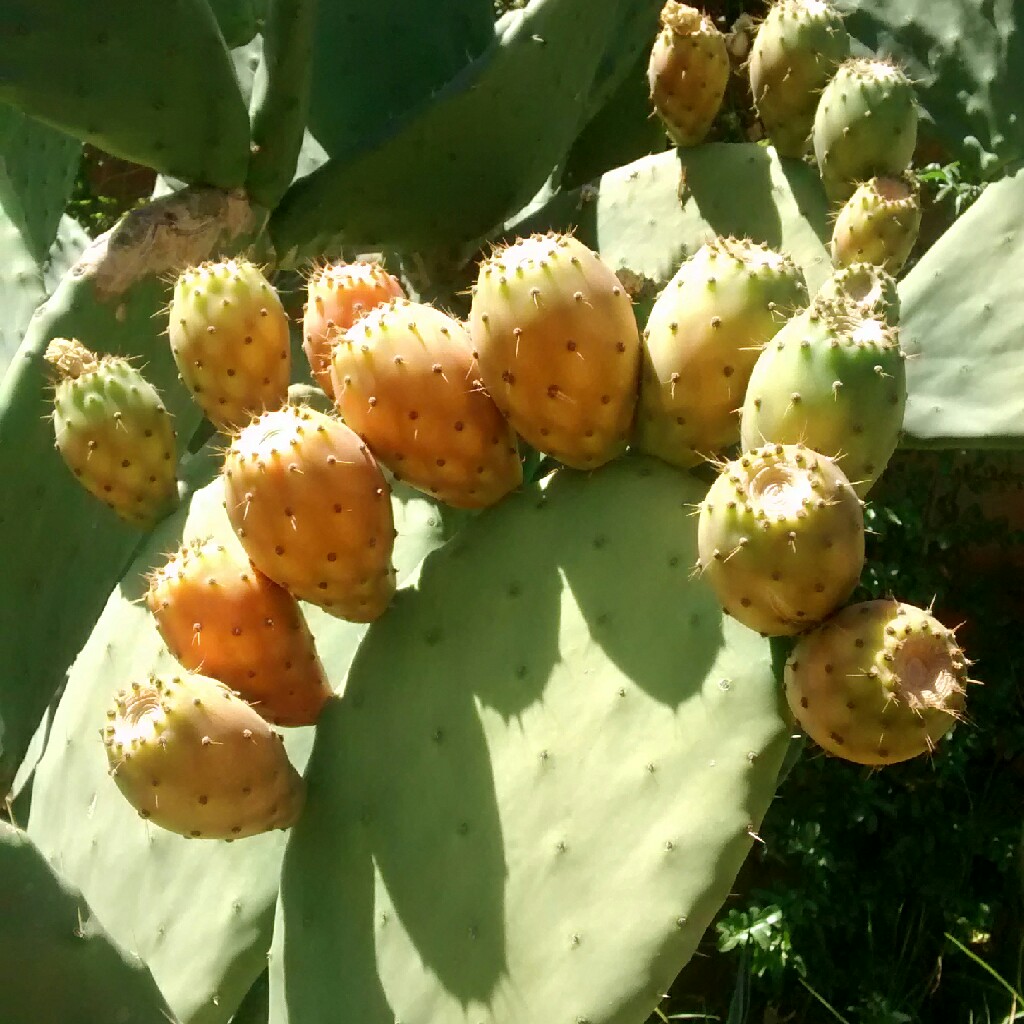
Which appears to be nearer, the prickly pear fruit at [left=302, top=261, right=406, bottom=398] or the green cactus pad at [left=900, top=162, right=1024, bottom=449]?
the prickly pear fruit at [left=302, top=261, right=406, bottom=398]

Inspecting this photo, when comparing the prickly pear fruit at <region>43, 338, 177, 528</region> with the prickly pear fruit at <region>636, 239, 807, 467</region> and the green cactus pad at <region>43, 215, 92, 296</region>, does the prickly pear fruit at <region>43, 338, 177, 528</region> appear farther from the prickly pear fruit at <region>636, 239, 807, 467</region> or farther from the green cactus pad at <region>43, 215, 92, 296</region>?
the green cactus pad at <region>43, 215, 92, 296</region>

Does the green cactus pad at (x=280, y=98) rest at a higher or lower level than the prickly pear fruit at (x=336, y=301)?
higher

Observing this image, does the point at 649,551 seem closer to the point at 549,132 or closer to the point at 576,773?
the point at 576,773

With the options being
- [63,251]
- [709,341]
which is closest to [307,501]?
[709,341]

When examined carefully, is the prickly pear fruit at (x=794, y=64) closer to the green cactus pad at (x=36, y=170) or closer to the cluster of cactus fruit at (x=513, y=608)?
the cluster of cactus fruit at (x=513, y=608)

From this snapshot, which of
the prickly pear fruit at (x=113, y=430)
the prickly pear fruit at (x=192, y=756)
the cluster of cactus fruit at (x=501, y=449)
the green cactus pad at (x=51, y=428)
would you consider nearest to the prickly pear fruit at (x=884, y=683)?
the cluster of cactus fruit at (x=501, y=449)

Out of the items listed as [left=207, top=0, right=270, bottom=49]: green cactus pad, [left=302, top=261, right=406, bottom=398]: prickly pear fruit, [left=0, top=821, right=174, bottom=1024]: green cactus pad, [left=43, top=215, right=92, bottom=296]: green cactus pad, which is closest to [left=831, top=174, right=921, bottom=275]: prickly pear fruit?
[left=302, top=261, right=406, bottom=398]: prickly pear fruit
